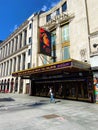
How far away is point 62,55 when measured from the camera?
25859 mm

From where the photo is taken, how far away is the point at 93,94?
62.6ft

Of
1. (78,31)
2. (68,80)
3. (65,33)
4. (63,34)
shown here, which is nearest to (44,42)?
(63,34)

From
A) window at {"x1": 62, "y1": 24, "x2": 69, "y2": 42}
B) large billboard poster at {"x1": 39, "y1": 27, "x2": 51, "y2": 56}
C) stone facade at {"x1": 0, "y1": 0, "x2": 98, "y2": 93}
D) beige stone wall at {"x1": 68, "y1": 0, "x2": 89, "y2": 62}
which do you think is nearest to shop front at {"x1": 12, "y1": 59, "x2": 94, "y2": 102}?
stone facade at {"x1": 0, "y1": 0, "x2": 98, "y2": 93}

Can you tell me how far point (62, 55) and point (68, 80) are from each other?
5247 mm

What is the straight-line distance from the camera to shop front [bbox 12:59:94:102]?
18234 mm

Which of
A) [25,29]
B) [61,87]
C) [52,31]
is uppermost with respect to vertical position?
[25,29]

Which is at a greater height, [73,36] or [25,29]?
[25,29]

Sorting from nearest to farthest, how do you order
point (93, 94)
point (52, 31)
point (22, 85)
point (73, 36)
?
point (93, 94)
point (73, 36)
point (52, 31)
point (22, 85)

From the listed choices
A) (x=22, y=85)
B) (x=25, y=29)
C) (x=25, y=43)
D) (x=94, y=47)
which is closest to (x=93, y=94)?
(x=94, y=47)

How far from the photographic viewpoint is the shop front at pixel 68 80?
1823 cm

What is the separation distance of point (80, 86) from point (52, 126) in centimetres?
1411

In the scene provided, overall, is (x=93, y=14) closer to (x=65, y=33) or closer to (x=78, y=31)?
(x=78, y=31)

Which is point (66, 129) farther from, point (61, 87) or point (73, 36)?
point (73, 36)

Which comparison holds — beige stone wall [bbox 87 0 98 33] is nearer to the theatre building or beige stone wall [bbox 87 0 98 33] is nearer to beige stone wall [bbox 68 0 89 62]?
the theatre building
